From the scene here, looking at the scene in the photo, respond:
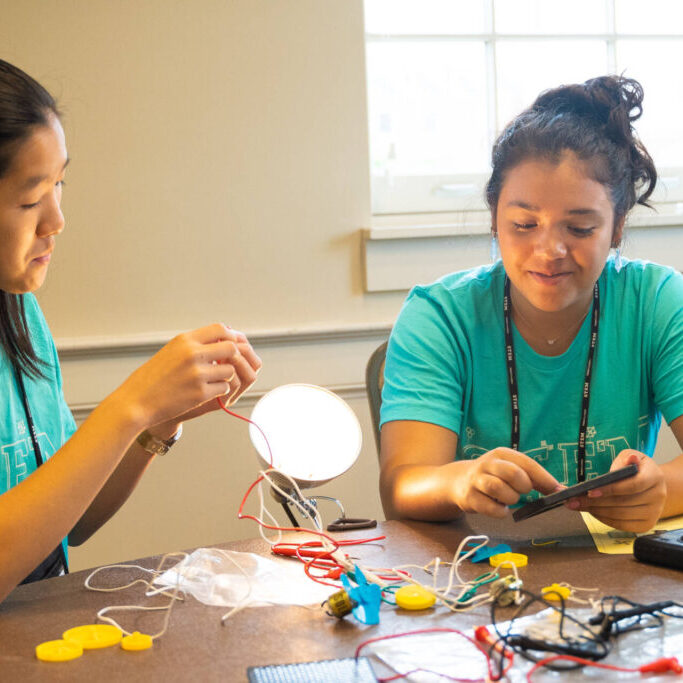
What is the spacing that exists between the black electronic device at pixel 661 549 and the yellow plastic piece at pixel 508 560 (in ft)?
0.45

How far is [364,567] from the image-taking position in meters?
1.07

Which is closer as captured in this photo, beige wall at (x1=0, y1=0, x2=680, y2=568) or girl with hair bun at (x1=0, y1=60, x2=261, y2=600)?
girl with hair bun at (x1=0, y1=60, x2=261, y2=600)

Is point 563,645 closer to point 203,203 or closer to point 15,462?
point 15,462

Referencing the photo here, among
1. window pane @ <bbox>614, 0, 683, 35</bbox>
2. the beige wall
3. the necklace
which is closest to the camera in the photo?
the necklace

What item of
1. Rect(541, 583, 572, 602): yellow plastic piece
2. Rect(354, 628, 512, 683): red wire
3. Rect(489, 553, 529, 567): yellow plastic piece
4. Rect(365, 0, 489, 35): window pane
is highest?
Rect(365, 0, 489, 35): window pane

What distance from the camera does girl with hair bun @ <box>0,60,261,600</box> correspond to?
1.01 m

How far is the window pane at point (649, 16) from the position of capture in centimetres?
256

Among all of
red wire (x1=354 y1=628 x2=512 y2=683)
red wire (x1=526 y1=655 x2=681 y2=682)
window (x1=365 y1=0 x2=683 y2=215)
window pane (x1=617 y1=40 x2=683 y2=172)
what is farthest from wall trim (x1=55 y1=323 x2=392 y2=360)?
red wire (x1=526 y1=655 x2=681 y2=682)

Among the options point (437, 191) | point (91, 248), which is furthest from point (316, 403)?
point (437, 191)

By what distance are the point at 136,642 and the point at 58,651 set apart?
0.07m

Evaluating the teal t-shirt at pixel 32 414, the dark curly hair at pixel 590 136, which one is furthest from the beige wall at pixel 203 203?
the dark curly hair at pixel 590 136

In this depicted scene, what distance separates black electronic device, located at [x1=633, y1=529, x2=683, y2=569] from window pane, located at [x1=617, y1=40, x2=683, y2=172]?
71.9 inches

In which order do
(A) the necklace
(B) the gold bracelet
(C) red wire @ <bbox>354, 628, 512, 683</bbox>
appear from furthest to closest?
(A) the necklace, (B) the gold bracelet, (C) red wire @ <bbox>354, 628, 512, 683</bbox>

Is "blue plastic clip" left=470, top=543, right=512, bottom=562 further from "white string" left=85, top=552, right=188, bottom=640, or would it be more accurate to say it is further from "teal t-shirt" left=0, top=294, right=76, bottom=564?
"teal t-shirt" left=0, top=294, right=76, bottom=564
